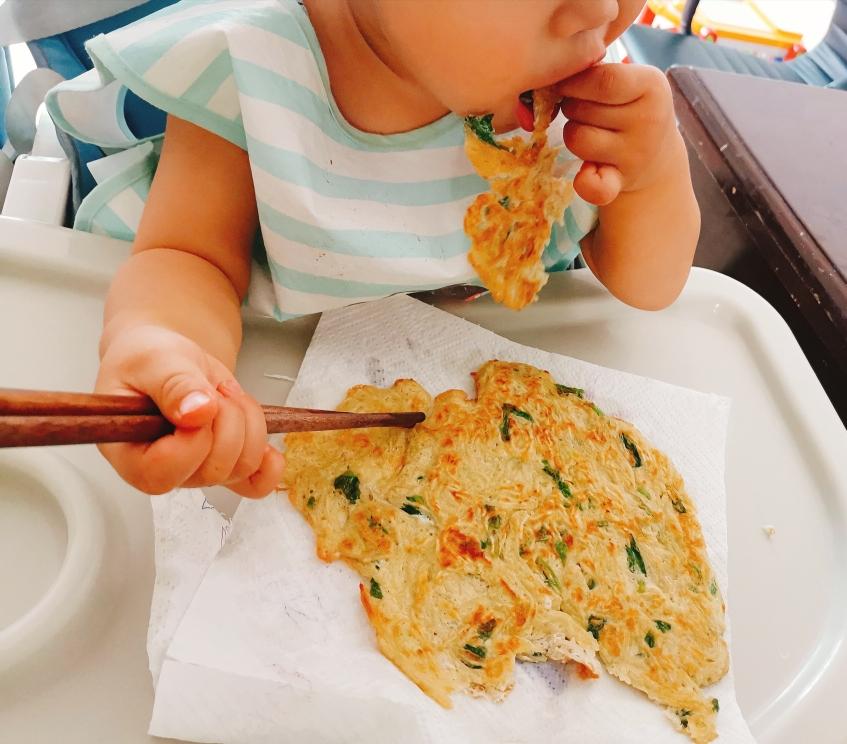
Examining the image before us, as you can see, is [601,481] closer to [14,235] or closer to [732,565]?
[732,565]

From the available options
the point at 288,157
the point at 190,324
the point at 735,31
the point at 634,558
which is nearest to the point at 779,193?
the point at 634,558

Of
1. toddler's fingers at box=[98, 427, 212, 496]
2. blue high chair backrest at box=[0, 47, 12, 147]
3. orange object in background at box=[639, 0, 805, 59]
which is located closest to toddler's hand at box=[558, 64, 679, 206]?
toddler's fingers at box=[98, 427, 212, 496]

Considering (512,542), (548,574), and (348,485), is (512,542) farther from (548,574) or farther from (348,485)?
(348,485)

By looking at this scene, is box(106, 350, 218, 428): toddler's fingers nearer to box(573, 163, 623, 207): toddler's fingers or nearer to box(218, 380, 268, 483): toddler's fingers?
box(218, 380, 268, 483): toddler's fingers

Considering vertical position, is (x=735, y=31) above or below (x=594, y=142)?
below

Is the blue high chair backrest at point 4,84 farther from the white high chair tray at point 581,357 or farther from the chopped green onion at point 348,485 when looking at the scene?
the chopped green onion at point 348,485
